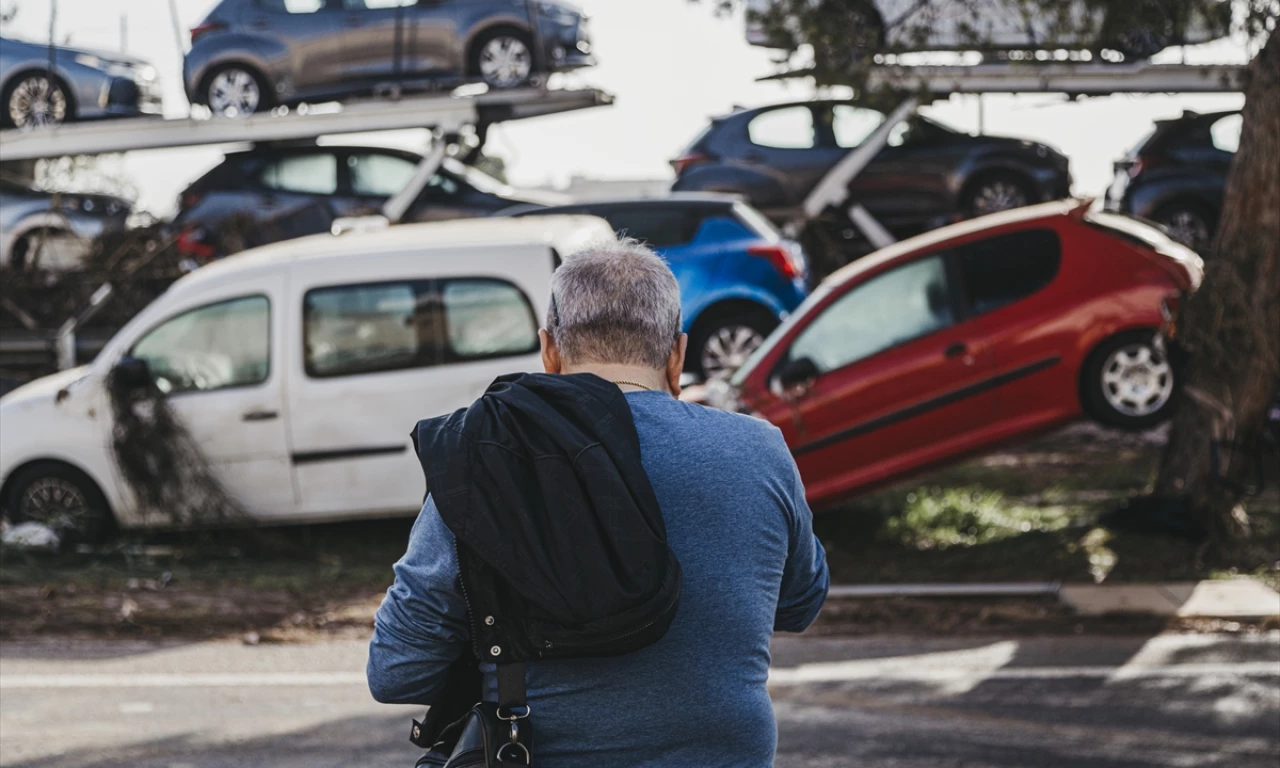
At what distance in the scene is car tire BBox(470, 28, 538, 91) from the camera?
16.2 m

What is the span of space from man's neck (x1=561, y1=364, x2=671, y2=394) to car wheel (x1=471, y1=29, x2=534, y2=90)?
14132 mm

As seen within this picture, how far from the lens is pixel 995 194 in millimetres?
15383

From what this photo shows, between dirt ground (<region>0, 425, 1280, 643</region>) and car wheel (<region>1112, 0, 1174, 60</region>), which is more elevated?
car wheel (<region>1112, 0, 1174, 60</region>)

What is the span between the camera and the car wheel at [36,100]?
53.7 ft

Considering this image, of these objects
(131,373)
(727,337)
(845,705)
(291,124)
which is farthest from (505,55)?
(845,705)

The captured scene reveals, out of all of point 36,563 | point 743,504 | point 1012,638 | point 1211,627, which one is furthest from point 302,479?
point 743,504

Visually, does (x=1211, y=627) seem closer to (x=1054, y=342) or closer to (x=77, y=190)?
(x=1054, y=342)

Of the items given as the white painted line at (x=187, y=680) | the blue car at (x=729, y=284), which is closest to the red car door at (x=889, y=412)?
the white painted line at (x=187, y=680)

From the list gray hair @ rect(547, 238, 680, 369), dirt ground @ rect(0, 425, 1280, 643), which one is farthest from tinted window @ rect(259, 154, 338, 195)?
gray hair @ rect(547, 238, 680, 369)

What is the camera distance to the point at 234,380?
28.7 feet

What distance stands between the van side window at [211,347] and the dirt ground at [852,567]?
876mm

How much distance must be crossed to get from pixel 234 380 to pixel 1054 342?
14.7 ft

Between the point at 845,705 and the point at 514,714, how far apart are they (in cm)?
395

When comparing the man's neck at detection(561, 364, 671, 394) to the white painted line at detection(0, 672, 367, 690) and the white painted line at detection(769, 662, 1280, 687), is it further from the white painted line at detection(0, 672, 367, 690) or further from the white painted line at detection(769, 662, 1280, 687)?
the white painted line at detection(0, 672, 367, 690)
